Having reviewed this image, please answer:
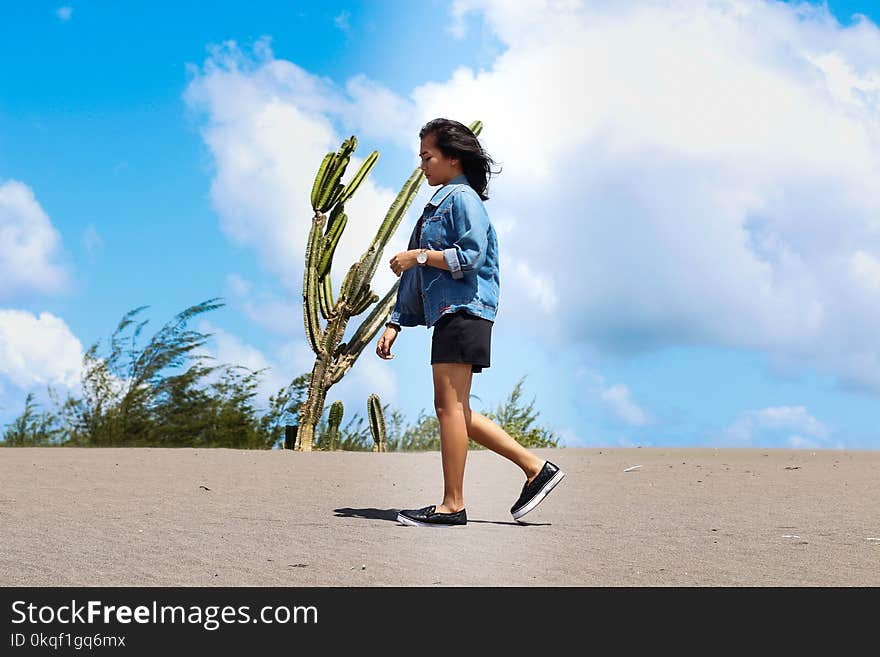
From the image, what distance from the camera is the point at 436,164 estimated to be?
14.0 ft

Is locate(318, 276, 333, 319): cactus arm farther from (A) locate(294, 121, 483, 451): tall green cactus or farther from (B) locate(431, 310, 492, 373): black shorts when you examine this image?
(B) locate(431, 310, 492, 373): black shorts

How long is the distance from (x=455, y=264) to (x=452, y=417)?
0.61 metres

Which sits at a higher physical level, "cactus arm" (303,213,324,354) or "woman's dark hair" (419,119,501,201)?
"cactus arm" (303,213,324,354)

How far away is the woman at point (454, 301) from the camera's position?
3.99m

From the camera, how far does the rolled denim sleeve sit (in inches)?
155

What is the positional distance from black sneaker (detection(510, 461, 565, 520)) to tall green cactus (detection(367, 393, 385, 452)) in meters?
4.49

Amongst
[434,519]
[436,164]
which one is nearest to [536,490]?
[434,519]

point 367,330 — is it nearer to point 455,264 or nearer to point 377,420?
point 377,420

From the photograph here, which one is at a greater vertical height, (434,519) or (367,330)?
(367,330)

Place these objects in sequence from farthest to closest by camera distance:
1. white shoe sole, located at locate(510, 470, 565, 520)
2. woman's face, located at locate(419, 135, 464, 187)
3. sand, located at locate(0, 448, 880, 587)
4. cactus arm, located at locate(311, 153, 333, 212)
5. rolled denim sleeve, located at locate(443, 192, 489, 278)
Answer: cactus arm, located at locate(311, 153, 333, 212) → woman's face, located at locate(419, 135, 464, 187) → white shoe sole, located at locate(510, 470, 565, 520) → rolled denim sleeve, located at locate(443, 192, 489, 278) → sand, located at locate(0, 448, 880, 587)

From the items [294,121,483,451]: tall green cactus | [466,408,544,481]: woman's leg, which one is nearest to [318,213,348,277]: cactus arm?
Answer: [294,121,483,451]: tall green cactus

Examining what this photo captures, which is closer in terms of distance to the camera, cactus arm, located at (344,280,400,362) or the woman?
the woman

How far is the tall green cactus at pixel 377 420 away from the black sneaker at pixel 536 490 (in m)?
4.49
